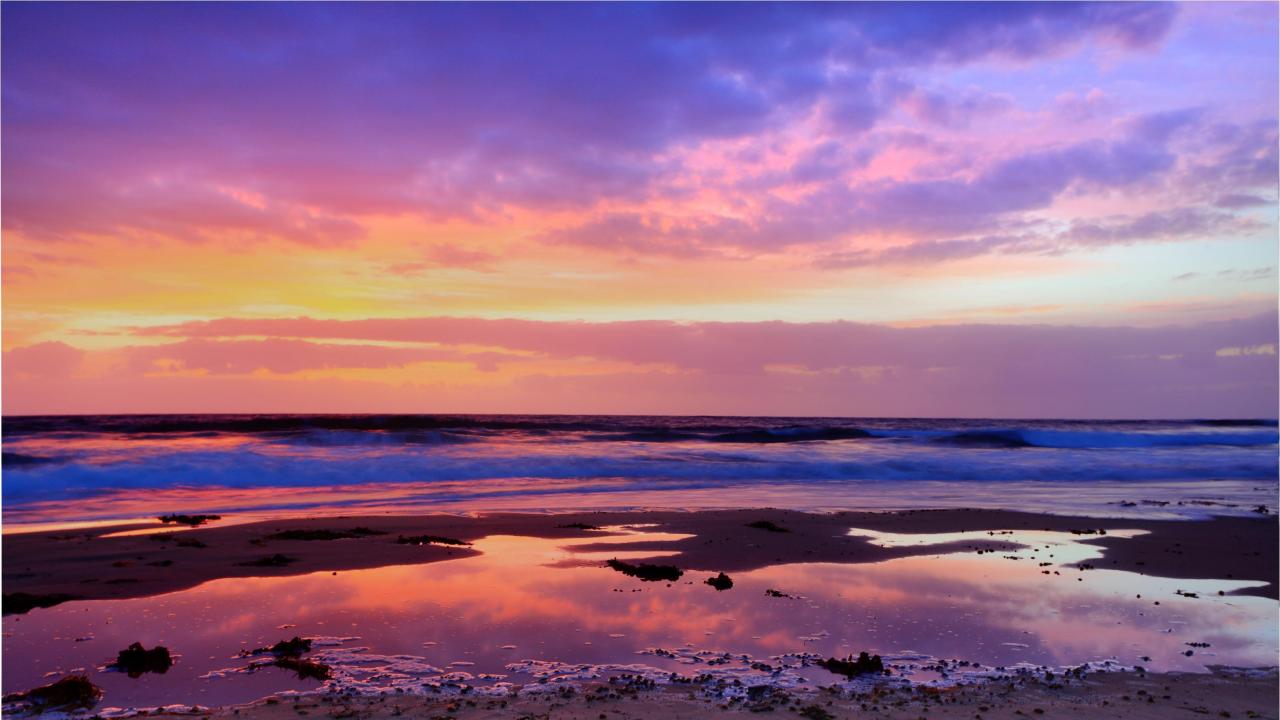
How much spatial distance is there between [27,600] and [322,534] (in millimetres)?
4870

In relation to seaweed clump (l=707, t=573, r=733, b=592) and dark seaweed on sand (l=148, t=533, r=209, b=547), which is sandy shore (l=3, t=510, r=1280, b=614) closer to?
dark seaweed on sand (l=148, t=533, r=209, b=547)

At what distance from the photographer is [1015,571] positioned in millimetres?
10891

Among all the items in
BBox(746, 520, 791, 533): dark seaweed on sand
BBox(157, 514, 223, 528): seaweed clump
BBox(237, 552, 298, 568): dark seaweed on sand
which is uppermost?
BBox(237, 552, 298, 568): dark seaweed on sand

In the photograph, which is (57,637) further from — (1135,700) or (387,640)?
(1135,700)

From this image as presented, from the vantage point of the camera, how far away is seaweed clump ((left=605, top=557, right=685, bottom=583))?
10.1 metres

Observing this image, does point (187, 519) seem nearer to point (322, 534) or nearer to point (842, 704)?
point (322, 534)

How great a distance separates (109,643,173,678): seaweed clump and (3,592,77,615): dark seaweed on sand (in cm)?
253

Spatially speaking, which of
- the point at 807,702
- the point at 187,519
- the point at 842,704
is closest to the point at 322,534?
the point at 187,519

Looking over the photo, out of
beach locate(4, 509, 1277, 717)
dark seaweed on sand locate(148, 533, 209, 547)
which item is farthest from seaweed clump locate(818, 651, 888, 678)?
dark seaweed on sand locate(148, 533, 209, 547)

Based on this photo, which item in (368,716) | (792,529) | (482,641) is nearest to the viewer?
(368,716)

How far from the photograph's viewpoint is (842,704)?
5.75m

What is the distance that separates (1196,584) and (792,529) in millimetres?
6007

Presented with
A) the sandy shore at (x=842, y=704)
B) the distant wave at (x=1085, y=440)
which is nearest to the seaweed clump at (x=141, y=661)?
the sandy shore at (x=842, y=704)

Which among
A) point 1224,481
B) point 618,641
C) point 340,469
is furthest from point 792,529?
point 1224,481
